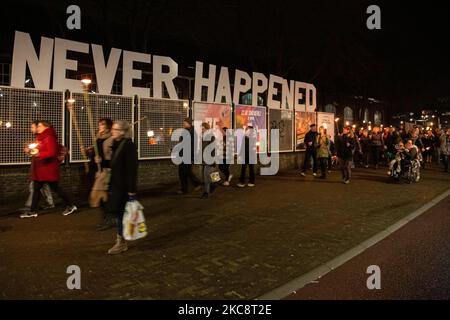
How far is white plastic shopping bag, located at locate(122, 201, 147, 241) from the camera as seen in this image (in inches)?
228

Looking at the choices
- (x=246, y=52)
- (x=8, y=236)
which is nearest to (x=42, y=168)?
(x=8, y=236)

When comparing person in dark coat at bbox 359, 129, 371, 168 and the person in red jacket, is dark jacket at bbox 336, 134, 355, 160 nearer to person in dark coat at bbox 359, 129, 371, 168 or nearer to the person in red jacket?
person in dark coat at bbox 359, 129, 371, 168

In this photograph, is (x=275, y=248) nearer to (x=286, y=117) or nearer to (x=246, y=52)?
(x=286, y=117)

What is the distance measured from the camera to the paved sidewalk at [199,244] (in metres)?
4.98

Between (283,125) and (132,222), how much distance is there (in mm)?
12506

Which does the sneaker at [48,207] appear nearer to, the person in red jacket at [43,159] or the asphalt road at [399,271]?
the person in red jacket at [43,159]

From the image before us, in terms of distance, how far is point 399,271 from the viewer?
5.60 metres

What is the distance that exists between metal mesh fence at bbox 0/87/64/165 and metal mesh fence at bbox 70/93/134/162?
0.57 m

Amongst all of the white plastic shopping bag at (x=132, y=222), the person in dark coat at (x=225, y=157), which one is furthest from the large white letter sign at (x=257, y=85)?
the white plastic shopping bag at (x=132, y=222)

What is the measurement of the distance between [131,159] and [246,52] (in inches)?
758

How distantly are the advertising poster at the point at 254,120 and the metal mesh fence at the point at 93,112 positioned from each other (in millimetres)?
4471

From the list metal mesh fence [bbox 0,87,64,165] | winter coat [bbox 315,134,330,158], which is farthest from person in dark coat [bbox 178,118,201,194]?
winter coat [bbox 315,134,330,158]

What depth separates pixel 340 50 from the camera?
79.7ft
